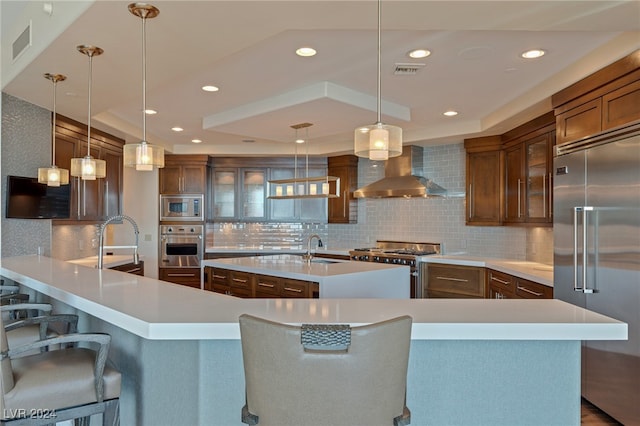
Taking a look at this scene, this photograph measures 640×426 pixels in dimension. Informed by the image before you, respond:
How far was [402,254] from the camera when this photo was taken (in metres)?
5.77

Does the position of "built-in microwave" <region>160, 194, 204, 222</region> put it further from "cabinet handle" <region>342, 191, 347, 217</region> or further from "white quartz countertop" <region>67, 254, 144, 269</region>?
"cabinet handle" <region>342, 191, 347, 217</region>

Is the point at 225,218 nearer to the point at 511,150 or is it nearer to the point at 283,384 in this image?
the point at 511,150

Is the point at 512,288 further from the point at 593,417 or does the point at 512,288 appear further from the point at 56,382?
the point at 56,382

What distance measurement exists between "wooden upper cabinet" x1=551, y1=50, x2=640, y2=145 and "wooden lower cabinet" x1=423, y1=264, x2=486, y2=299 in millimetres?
2027

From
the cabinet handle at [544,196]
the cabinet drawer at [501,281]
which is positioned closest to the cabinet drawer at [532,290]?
the cabinet drawer at [501,281]

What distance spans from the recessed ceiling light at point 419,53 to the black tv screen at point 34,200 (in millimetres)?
3477

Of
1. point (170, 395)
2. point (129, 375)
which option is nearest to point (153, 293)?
point (129, 375)

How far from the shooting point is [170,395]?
6.00 feet

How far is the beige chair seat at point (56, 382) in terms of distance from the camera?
1611 mm

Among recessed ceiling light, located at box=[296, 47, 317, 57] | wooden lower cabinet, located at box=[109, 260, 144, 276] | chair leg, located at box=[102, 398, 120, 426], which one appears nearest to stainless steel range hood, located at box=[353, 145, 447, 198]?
recessed ceiling light, located at box=[296, 47, 317, 57]

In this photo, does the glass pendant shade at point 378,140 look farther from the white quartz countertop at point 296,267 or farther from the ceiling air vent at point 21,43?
the ceiling air vent at point 21,43

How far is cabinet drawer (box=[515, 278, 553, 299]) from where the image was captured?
3.58 meters

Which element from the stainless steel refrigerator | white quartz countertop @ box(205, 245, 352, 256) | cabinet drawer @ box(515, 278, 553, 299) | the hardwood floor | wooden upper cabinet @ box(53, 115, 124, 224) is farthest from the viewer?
white quartz countertop @ box(205, 245, 352, 256)

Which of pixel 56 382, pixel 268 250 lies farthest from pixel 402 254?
pixel 56 382
